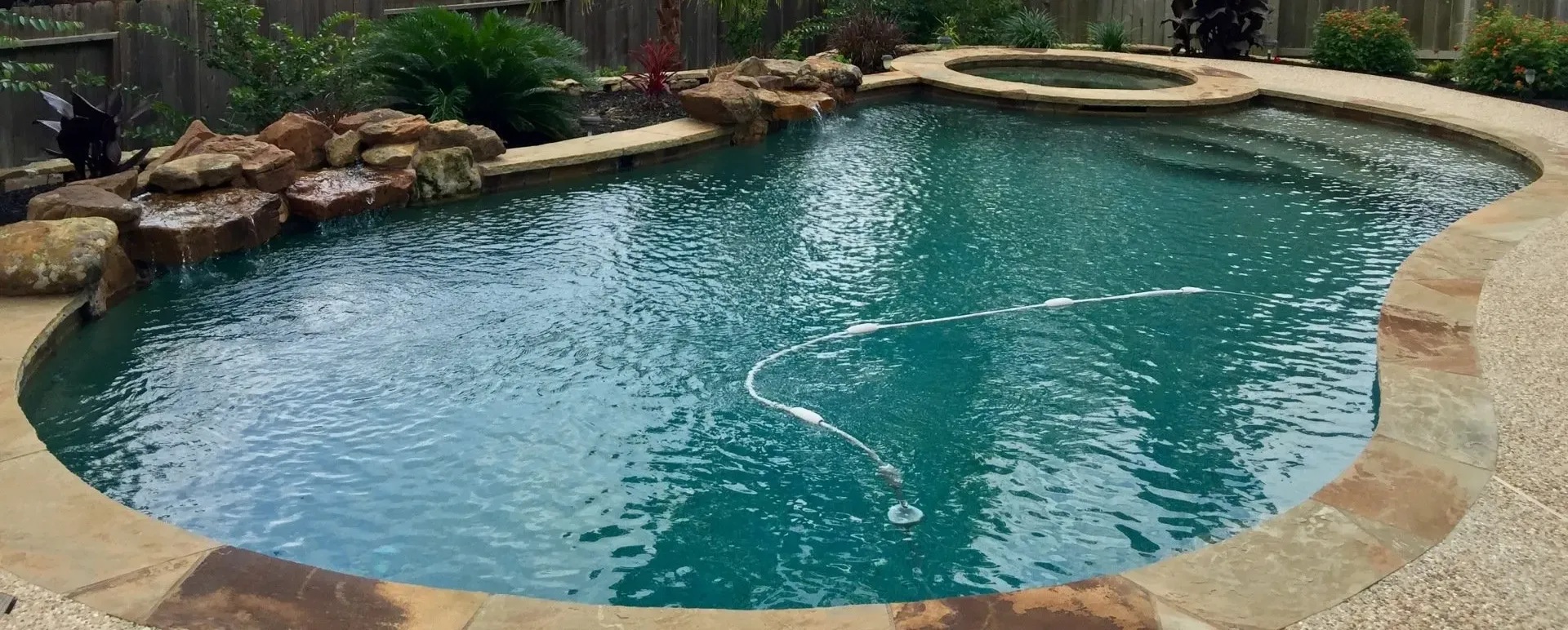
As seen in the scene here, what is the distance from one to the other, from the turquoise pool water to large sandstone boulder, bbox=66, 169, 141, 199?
2.23 feet

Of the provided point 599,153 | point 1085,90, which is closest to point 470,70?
point 599,153

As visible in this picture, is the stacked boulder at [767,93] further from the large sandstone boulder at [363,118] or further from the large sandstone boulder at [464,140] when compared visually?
the large sandstone boulder at [363,118]

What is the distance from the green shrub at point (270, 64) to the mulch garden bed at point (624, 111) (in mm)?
1920

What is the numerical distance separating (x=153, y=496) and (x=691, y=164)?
611 cm

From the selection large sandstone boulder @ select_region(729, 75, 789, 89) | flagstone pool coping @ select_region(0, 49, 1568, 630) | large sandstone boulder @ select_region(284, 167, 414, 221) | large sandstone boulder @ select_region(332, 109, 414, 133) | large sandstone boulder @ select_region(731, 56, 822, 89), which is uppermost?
large sandstone boulder @ select_region(731, 56, 822, 89)

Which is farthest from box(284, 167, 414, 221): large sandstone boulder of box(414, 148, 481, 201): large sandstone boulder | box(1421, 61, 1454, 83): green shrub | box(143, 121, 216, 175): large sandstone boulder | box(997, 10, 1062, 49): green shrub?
box(1421, 61, 1454, 83): green shrub

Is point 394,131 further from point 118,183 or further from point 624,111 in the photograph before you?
point 624,111

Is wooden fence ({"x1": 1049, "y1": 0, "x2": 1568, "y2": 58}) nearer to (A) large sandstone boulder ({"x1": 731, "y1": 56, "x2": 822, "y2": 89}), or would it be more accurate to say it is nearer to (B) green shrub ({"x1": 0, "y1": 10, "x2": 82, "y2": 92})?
(A) large sandstone boulder ({"x1": 731, "y1": 56, "x2": 822, "y2": 89})

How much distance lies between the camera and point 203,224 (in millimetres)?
7230

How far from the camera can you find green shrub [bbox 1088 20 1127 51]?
1612cm

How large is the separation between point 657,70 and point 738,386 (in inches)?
268

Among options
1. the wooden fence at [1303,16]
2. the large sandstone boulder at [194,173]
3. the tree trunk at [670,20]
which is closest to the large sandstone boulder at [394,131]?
the large sandstone boulder at [194,173]

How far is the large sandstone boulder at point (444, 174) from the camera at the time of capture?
870 cm

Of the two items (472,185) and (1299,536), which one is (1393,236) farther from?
(472,185)
